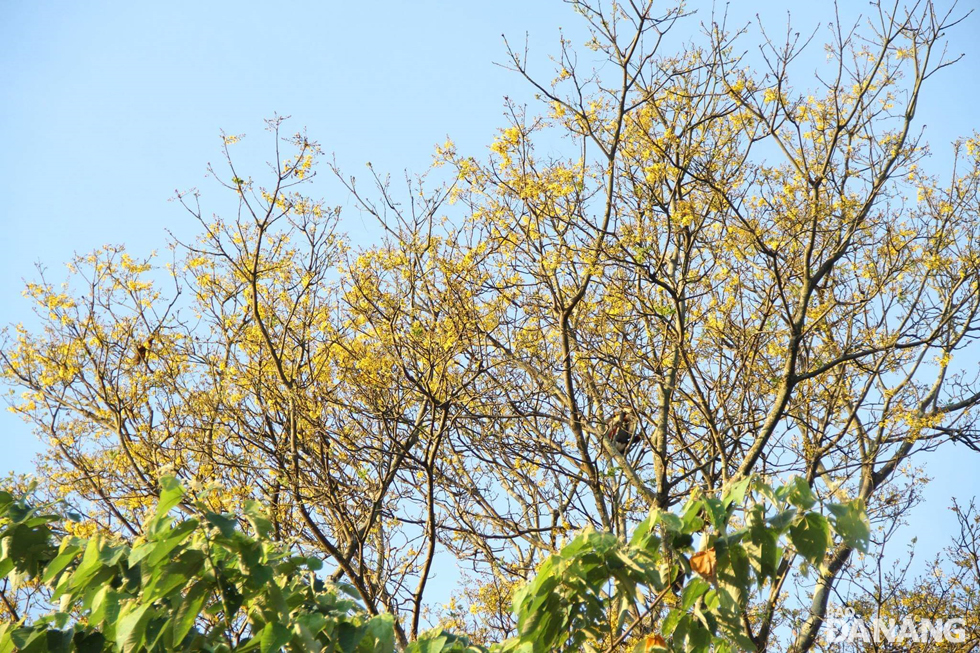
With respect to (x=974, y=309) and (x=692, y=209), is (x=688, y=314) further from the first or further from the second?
(x=974, y=309)

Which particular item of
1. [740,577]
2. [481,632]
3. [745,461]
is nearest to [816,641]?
[745,461]

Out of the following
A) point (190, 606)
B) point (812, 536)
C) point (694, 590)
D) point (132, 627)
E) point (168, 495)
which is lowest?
point (132, 627)

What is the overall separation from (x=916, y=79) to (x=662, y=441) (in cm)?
310

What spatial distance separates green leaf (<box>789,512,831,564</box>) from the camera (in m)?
2.15

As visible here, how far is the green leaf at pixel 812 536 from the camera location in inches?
84.6

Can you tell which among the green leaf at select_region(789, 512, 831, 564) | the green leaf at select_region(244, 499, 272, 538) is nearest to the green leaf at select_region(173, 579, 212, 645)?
the green leaf at select_region(244, 499, 272, 538)

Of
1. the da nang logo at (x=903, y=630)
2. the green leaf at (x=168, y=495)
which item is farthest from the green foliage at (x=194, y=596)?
the da nang logo at (x=903, y=630)

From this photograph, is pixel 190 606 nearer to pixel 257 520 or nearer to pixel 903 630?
pixel 257 520

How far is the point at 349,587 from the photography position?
Result: 2.51 m

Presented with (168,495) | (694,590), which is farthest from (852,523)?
(168,495)

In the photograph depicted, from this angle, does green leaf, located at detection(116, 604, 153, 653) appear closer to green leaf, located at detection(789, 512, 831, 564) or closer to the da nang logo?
green leaf, located at detection(789, 512, 831, 564)

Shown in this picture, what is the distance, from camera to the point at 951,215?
7.40 m

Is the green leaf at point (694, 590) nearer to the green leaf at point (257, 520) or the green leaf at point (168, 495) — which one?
the green leaf at point (257, 520)

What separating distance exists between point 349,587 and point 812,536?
117 cm
